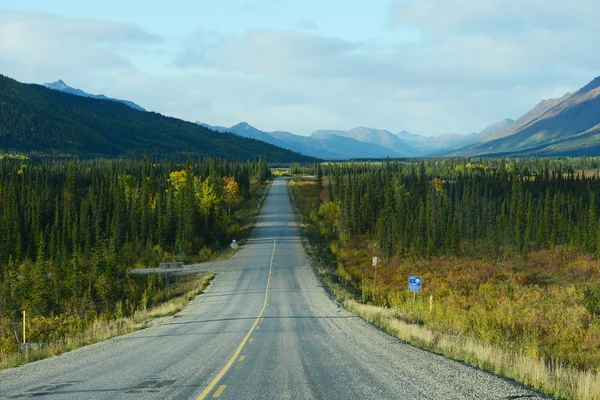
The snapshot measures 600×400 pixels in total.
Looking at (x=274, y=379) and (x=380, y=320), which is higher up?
(x=274, y=379)

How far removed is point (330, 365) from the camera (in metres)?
13.9

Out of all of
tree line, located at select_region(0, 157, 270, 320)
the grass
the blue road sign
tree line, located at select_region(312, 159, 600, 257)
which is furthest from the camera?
tree line, located at select_region(312, 159, 600, 257)

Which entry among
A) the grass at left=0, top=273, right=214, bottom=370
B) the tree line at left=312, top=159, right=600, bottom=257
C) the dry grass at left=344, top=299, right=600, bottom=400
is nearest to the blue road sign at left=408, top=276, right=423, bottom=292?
the dry grass at left=344, top=299, right=600, bottom=400

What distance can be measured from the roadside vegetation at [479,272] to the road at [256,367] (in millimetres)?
1676

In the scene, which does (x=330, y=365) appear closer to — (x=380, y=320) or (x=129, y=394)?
(x=129, y=394)

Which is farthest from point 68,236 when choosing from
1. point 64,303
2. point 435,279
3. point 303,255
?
point 435,279

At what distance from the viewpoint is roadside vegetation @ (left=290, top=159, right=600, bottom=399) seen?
18.0 m

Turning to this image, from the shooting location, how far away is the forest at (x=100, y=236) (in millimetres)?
59531

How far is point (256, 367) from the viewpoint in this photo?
13.5 m

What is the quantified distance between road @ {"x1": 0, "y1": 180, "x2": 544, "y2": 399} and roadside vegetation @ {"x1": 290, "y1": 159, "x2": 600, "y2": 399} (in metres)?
1.68

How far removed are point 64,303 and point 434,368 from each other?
5680 centimetres

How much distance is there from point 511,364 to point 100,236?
105m

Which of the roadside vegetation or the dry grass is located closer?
the dry grass

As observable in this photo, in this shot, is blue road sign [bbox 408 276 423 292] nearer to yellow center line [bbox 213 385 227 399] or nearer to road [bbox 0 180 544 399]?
road [bbox 0 180 544 399]
